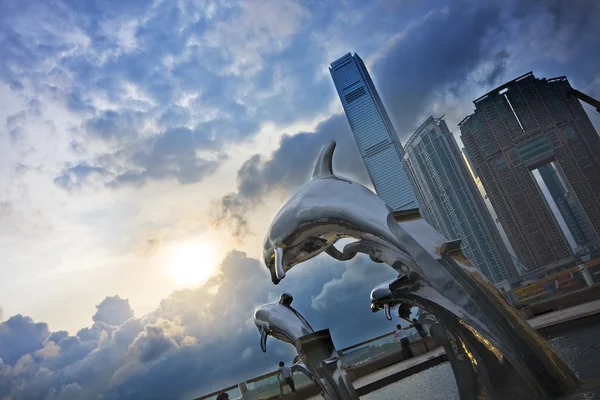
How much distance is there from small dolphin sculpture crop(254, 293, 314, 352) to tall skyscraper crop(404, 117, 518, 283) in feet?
326

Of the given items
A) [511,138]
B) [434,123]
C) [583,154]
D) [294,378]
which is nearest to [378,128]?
[434,123]

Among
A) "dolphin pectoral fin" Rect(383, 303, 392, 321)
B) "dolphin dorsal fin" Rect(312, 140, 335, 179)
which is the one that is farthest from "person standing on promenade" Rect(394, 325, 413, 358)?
"dolphin dorsal fin" Rect(312, 140, 335, 179)

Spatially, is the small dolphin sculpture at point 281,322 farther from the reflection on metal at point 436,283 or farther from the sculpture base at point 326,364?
the reflection on metal at point 436,283

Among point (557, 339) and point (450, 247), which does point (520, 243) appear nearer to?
point (557, 339)

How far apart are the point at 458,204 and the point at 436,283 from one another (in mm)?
108670

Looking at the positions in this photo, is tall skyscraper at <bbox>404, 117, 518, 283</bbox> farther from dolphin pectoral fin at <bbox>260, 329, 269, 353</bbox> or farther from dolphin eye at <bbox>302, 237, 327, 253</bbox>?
dolphin eye at <bbox>302, 237, 327, 253</bbox>

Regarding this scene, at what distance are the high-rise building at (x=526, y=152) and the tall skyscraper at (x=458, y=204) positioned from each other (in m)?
17.1

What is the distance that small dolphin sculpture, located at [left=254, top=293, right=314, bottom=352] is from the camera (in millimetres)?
6703

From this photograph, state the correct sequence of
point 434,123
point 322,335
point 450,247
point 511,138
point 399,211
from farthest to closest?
1. point 434,123
2. point 511,138
3. point 322,335
4. point 399,211
5. point 450,247

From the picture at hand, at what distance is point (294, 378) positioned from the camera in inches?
507

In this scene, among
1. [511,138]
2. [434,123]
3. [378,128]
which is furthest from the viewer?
[378,128]

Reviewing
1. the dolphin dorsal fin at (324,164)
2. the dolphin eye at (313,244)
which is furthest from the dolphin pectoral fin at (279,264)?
the dolphin dorsal fin at (324,164)

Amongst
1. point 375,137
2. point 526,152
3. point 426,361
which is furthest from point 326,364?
point 375,137

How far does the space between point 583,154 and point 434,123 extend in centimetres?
3527
